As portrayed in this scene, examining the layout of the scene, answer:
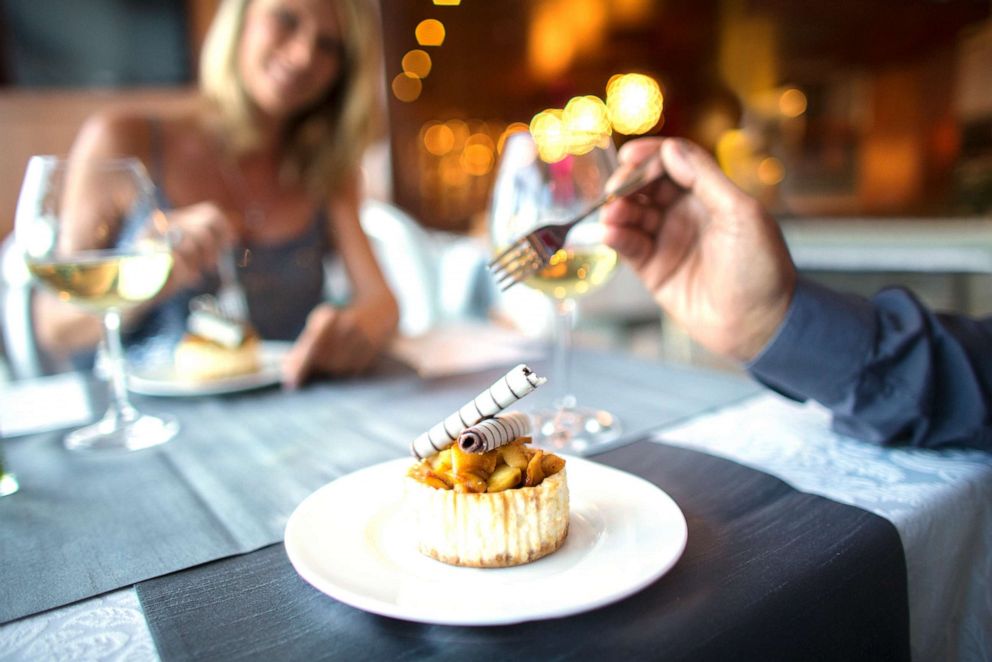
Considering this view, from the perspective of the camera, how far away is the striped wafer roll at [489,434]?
435 millimetres

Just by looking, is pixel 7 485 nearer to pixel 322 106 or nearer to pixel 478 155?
pixel 322 106

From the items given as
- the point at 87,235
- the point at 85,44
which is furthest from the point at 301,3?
the point at 85,44

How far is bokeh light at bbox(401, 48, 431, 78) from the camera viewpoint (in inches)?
182

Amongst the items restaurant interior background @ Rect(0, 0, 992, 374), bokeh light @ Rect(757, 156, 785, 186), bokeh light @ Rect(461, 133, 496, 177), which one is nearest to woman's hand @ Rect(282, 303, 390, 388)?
restaurant interior background @ Rect(0, 0, 992, 374)

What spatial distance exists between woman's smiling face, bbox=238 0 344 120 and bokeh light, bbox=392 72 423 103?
2886mm

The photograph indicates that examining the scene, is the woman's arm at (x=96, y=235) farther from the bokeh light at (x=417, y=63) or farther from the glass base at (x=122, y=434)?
the bokeh light at (x=417, y=63)

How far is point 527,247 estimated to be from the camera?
71cm

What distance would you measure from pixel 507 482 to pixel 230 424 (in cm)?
50

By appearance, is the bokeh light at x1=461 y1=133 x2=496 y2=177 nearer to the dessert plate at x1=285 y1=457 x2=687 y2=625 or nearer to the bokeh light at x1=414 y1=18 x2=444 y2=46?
the bokeh light at x1=414 y1=18 x2=444 y2=46

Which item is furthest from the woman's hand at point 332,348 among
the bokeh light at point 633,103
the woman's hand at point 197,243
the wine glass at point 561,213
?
the bokeh light at point 633,103

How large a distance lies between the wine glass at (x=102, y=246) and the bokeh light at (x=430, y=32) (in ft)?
14.1

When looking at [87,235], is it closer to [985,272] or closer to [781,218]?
[985,272]

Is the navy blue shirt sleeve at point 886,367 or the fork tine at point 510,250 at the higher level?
the fork tine at point 510,250

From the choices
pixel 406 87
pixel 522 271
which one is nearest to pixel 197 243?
pixel 522 271
